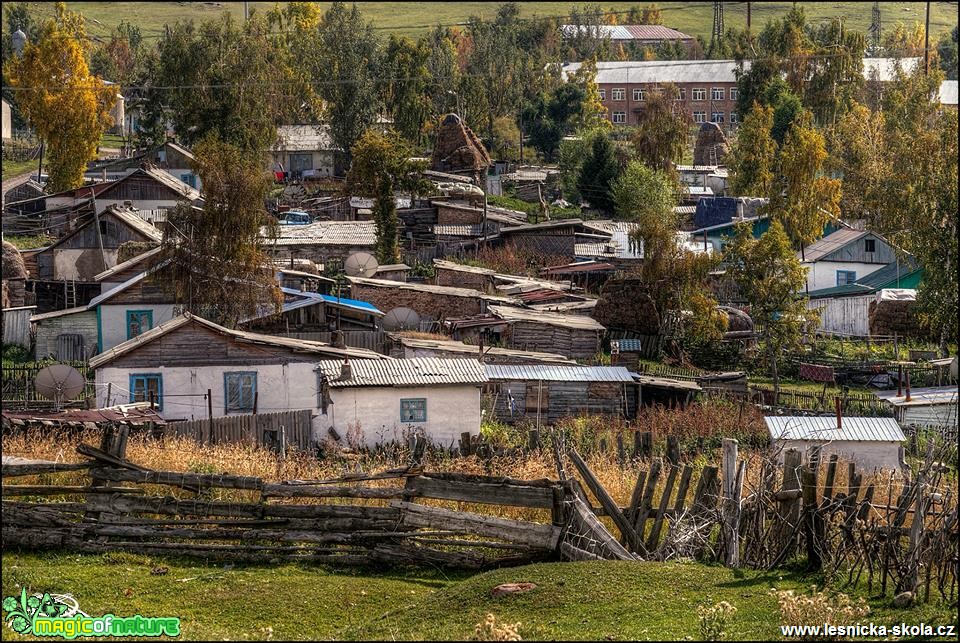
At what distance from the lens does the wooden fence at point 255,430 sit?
20.2 m

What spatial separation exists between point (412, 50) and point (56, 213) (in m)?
29.5

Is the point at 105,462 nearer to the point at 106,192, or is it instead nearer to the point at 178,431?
the point at 178,431

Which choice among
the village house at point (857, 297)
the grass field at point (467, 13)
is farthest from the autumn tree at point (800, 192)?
the grass field at point (467, 13)

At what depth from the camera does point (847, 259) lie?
46656 mm

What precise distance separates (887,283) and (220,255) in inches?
912

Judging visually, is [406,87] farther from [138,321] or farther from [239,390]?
[239,390]

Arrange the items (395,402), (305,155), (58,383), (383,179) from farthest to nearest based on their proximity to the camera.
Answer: (305,155) → (383,179) → (58,383) → (395,402)

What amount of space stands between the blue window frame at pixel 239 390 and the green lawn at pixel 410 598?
1177 cm

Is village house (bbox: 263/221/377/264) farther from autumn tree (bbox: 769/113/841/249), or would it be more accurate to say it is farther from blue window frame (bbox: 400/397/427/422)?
blue window frame (bbox: 400/397/427/422)

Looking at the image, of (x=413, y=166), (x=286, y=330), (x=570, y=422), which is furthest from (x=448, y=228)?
(x=570, y=422)

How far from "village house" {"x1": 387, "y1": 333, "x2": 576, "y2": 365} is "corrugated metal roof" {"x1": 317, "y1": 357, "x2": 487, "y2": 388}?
14.3ft

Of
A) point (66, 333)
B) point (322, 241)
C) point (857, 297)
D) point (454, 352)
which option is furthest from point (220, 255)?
point (857, 297)

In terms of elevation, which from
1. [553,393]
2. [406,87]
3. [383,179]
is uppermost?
[406,87]

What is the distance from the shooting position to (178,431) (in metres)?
20.2
